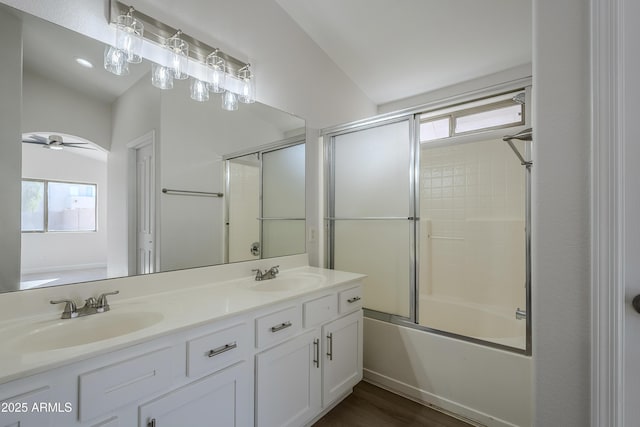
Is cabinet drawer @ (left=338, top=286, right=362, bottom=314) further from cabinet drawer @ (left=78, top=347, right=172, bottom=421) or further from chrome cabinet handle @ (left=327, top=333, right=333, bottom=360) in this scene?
cabinet drawer @ (left=78, top=347, right=172, bottom=421)

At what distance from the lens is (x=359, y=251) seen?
240cm

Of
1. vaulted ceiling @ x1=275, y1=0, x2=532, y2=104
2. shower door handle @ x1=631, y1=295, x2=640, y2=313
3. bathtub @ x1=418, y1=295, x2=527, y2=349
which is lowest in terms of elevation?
bathtub @ x1=418, y1=295, x2=527, y2=349

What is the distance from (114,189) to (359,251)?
5.74ft

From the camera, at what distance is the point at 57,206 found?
1.28 m

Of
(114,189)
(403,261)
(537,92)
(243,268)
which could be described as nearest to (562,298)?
(537,92)

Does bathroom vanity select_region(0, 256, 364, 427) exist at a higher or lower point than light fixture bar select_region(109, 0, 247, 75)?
lower

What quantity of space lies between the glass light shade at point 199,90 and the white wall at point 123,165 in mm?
249

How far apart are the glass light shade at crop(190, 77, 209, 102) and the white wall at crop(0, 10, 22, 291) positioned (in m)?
0.72

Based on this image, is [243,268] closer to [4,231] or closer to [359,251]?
[359,251]

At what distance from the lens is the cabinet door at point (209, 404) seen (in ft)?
3.24

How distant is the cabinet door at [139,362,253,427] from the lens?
99 cm

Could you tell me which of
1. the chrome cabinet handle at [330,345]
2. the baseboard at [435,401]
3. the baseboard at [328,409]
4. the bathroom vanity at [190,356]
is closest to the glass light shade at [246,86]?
the bathroom vanity at [190,356]

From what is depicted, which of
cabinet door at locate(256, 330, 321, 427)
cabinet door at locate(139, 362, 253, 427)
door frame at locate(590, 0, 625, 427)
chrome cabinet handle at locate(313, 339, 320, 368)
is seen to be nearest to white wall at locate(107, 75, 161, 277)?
cabinet door at locate(139, 362, 253, 427)

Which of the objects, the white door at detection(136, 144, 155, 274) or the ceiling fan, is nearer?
the ceiling fan
